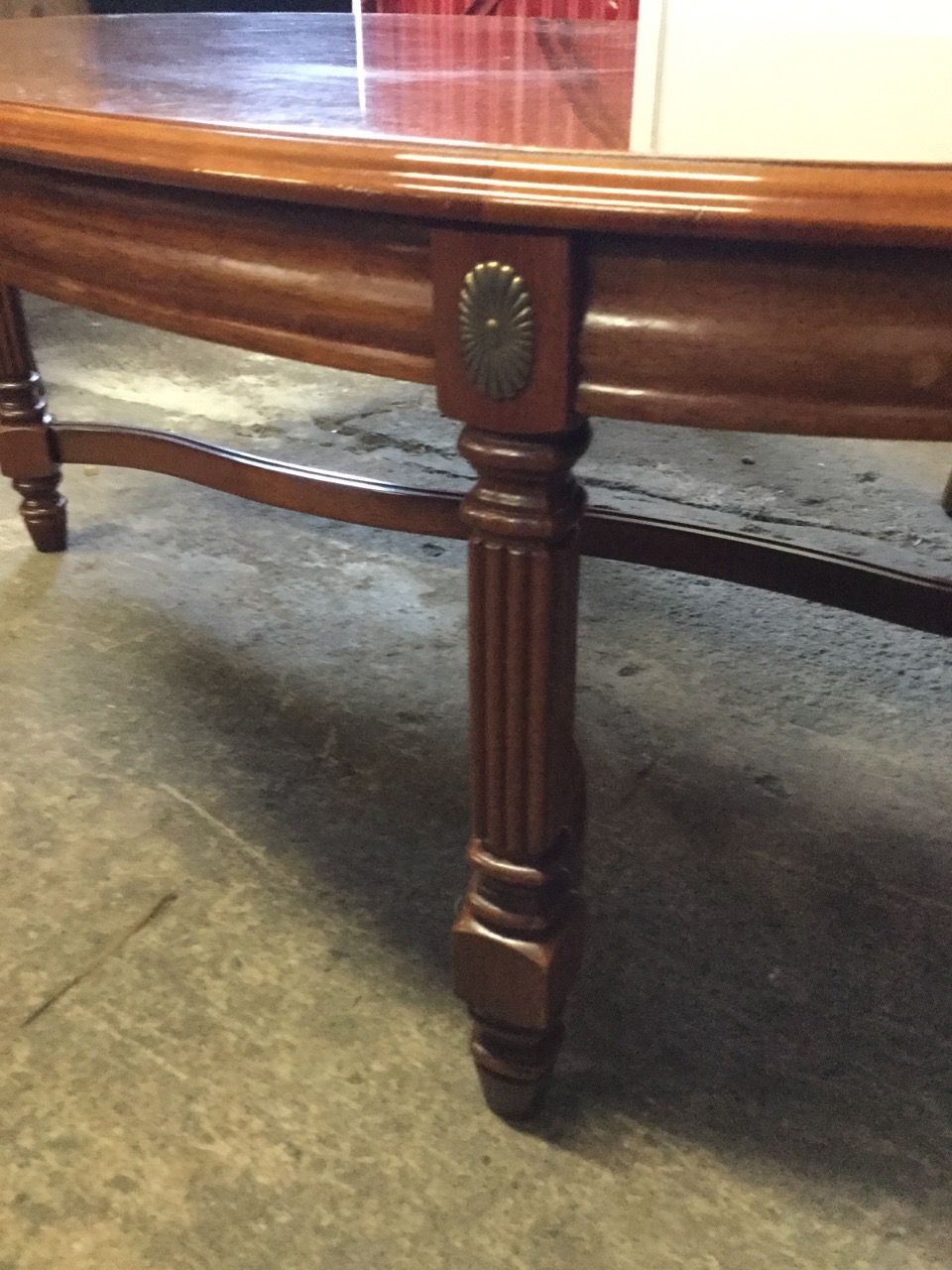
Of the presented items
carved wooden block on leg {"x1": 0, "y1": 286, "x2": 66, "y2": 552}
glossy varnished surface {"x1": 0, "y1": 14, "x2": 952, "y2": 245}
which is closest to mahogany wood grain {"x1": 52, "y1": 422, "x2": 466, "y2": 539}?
carved wooden block on leg {"x1": 0, "y1": 286, "x2": 66, "y2": 552}

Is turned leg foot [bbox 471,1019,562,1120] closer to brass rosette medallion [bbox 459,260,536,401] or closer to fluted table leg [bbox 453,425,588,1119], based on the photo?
fluted table leg [bbox 453,425,588,1119]

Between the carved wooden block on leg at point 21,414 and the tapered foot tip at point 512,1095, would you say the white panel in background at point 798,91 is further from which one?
the carved wooden block on leg at point 21,414

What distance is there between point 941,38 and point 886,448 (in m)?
1.04

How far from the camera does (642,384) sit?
17.5 inches

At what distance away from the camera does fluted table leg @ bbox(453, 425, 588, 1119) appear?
50 centimetres

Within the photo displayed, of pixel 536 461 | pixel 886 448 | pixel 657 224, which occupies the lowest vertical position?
pixel 886 448

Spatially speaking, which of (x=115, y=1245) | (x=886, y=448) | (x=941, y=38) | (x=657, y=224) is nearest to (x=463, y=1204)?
(x=115, y=1245)

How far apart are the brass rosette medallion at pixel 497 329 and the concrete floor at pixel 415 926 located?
1.53 feet

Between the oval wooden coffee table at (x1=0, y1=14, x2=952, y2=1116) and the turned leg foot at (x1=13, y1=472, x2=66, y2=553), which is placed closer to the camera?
the oval wooden coffee table at (x1=0, y1=14, x2=952, y2=1116)

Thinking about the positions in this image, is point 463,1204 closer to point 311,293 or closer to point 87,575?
point 311,293

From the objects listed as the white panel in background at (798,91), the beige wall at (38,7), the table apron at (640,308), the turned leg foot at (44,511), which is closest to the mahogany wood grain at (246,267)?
the table apron at (640,308)

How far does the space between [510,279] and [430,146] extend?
0.06m

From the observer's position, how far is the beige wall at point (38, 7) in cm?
267

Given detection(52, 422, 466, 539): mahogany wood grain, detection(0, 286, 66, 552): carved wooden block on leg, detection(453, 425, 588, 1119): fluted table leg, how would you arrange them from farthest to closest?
detection(0, 286, 66, 552): carved wooden block on leg < detection(52, 422, 466, 539): mahogany wood grain < detection(453, 425, 588, 1119): fluted table leg
